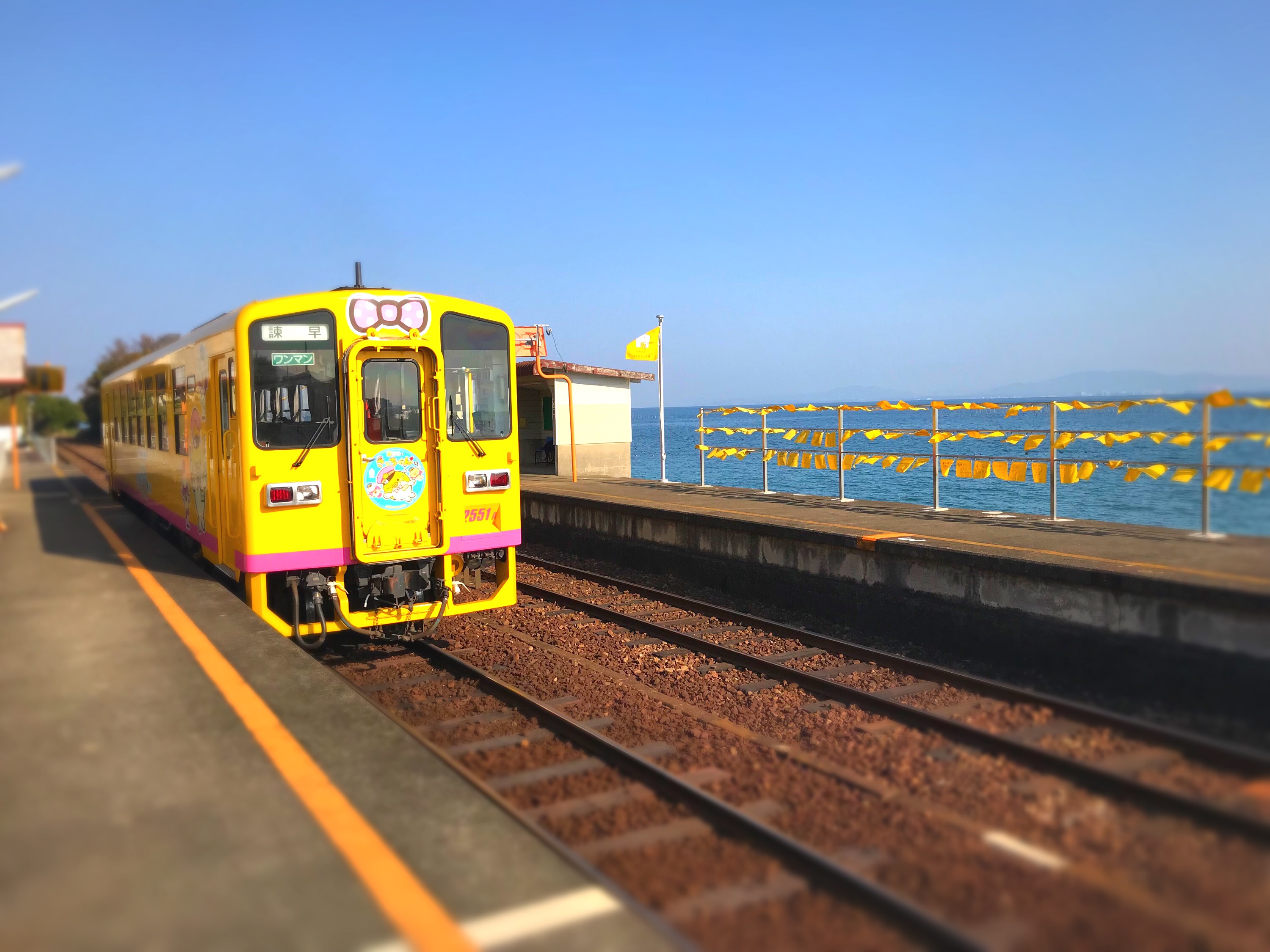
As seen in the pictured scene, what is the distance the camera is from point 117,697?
19.2 feet

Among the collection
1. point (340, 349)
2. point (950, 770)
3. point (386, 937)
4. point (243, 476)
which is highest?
point (340, 349)

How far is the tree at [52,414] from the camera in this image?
26.4m

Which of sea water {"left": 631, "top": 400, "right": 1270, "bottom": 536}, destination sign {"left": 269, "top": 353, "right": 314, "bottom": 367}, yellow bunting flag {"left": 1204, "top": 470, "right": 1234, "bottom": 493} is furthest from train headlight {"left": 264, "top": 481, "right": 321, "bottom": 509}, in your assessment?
yellow bunting flag {"left": 1204, "top": 470, "right": 1234, "bottom": 493}

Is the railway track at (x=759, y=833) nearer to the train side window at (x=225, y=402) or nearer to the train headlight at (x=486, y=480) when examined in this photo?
the train headlight at (x=486, y=480)

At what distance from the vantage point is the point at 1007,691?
699 cm

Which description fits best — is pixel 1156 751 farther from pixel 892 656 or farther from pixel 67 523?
pixel 67 523

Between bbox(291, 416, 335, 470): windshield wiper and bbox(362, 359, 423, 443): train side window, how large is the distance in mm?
313

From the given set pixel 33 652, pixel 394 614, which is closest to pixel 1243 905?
pixel 394 614

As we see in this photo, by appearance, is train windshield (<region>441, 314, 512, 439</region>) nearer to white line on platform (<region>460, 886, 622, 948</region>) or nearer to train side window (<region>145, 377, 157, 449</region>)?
white line on platform (<region>460, 886, 622, 948</region>)

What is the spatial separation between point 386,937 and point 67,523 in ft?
45.4

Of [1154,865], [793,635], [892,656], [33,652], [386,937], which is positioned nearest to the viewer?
[386,937]

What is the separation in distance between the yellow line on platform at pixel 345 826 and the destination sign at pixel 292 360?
226 centimetres

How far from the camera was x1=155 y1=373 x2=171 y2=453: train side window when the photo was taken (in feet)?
36.6

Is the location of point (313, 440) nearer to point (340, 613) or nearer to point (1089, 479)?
point (340, 613)
